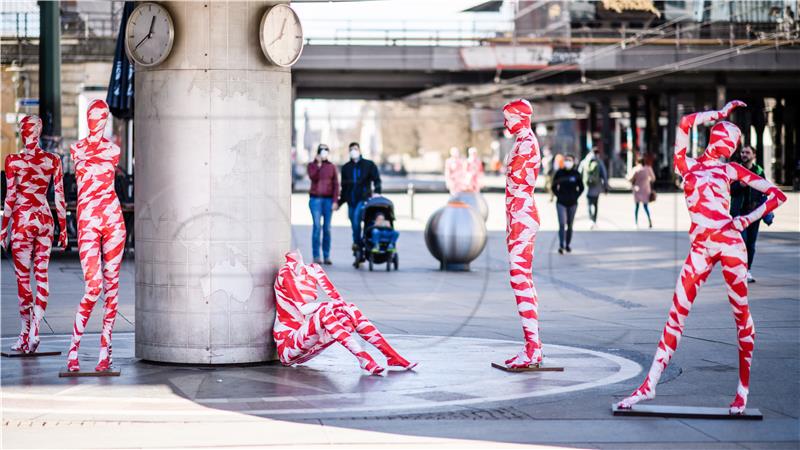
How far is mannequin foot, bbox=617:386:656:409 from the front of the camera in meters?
9.12

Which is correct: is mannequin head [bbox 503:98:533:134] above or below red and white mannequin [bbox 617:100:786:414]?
above

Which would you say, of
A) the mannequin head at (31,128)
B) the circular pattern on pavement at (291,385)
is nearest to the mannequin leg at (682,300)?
the circular pattern on pavement at (291,385)

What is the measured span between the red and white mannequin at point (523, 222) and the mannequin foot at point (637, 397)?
6.44ft

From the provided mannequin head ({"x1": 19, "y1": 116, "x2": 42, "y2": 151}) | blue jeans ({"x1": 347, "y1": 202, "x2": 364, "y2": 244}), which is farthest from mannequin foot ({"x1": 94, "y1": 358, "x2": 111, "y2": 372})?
blue jeans ({"x1": 347, "y1": 202, "x2": 364, "y2": 244})

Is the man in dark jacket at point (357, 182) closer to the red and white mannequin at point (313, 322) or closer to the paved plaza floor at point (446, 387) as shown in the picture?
the paved plaza floor at point (446, 387)

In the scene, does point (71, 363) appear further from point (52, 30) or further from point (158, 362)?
point (52, 30)

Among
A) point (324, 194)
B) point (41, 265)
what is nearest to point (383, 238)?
point (324, 194)

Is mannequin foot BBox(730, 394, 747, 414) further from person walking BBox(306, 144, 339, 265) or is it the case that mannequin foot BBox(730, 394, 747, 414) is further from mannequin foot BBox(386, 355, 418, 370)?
person walking BBox(306, 144, 339, 265)

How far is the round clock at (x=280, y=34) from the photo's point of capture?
1118 centimetres

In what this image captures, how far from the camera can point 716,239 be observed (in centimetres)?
916

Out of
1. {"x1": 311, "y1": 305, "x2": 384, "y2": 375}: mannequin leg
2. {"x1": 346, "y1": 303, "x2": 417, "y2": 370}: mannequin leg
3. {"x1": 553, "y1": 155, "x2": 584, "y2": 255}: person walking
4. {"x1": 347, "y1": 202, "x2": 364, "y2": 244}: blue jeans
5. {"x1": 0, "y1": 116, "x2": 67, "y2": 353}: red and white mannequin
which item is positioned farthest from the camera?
{"x1": 553, "y1": 155, "x2": 584, "y2": 255}: person walking

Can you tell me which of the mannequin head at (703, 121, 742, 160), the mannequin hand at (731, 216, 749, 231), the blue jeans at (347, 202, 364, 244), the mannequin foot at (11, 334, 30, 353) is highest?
the mannequin head at (703, 121, 742, 160)

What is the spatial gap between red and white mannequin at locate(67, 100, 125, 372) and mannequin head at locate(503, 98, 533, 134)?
3253mm

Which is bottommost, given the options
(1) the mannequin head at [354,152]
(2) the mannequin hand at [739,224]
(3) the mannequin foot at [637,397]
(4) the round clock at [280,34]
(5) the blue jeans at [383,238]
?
(3) the mannequin foot at [637,397]
